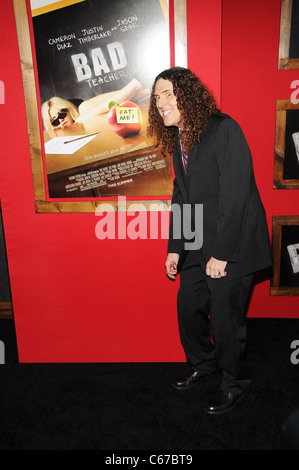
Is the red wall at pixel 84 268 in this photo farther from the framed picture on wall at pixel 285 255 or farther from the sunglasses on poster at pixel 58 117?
the framed picture on wall at pixel 285 255

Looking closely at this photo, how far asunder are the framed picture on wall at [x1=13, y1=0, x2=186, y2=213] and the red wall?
109 millimetres

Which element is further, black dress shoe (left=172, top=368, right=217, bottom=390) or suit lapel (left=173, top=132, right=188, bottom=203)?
black dress shoe (left=172, top=368, right=217, bottom=390)

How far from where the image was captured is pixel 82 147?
82.0 inches

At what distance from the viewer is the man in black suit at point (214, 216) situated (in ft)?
5.52

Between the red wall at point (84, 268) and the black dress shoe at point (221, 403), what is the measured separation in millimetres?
442

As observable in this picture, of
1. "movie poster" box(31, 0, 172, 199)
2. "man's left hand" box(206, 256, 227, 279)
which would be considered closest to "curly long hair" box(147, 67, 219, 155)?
"movie poster" box(31, 0, 172, 199)

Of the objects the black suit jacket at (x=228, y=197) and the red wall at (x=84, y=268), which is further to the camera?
the red wall at (x=84, y=268)

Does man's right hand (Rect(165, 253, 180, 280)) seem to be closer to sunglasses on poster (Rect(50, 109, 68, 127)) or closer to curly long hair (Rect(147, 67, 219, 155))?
curly long hair (Rect(147, 67, 219, 155))

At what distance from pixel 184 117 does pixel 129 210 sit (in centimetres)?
63

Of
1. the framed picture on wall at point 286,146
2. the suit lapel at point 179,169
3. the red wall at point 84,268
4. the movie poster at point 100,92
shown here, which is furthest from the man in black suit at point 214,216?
the framed picture on wall at point 286,146

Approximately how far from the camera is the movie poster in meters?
1.94

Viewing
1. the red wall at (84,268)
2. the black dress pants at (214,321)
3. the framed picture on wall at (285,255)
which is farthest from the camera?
the framed picture on wall at (285,255)

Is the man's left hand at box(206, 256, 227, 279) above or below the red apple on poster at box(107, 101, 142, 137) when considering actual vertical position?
below
